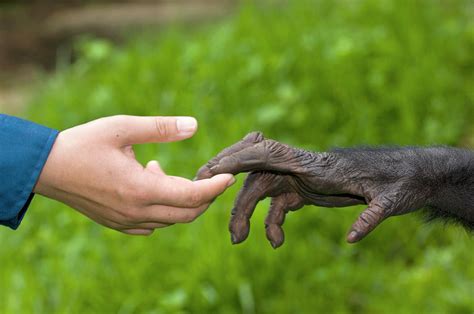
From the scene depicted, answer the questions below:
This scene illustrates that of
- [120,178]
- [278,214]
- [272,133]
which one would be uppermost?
[120,178]

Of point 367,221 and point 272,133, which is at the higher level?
point 367,221

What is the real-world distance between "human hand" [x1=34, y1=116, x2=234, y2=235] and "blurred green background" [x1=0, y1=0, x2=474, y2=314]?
3.17 feet

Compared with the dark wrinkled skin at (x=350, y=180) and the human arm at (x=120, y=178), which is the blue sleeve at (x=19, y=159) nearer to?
the human arm at (x=120, y=178)

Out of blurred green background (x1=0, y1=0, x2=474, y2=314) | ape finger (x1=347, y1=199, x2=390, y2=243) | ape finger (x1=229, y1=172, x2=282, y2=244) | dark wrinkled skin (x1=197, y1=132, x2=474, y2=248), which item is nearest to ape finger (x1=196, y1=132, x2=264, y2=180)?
dark wrinkled skin (x1=197, y1=132, x2=474, y2=248)

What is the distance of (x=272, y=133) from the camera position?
4.19 metres

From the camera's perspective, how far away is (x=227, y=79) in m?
4.55

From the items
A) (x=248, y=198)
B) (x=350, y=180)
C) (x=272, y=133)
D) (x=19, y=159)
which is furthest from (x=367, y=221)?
(x=272, y=133)

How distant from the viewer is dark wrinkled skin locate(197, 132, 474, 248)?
6.17ft

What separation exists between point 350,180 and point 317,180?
87 millimetres

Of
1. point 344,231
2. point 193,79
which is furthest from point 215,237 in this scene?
point 193,79

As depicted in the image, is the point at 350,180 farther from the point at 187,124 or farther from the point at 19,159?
the point at 19,159

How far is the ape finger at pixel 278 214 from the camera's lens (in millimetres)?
1968

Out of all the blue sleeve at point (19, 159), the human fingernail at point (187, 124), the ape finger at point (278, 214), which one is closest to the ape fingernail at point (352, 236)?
the ape finger at point (278, 214)

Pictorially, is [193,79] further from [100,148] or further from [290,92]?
[100,148]
